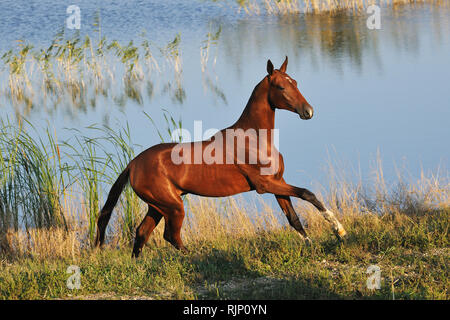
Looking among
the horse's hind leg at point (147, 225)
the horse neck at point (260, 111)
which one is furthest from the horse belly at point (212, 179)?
the horse's hind leg at point (147, 225)

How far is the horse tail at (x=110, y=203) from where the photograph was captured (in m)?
6.05

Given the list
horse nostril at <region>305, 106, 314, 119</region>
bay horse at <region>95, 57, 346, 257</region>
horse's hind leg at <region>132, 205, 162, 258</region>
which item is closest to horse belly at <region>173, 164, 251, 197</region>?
bay horse at <region>95, 57, 346, 257</region>

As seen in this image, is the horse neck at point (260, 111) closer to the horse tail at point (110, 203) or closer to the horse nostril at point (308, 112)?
the horse nostril at point (308, 112)

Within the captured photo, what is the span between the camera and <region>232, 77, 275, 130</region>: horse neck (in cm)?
568

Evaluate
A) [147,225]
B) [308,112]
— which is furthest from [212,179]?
[308,112]

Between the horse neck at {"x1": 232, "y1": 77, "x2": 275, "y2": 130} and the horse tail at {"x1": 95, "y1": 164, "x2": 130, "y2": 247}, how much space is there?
49.8 inches

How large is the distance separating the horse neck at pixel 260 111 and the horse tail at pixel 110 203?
1.27 metres

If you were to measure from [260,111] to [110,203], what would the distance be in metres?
1.77

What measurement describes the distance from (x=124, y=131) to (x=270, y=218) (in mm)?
2032

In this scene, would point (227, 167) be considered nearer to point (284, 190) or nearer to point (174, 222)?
point (284, 190)

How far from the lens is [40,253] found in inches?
286

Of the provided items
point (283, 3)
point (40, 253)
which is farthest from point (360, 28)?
point (40, 253)

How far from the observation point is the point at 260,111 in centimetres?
570

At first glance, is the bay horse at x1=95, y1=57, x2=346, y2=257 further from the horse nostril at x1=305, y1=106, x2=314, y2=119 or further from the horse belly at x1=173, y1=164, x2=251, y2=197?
the horse nostril at x1=305, y1=106, x2=314, y2=119
